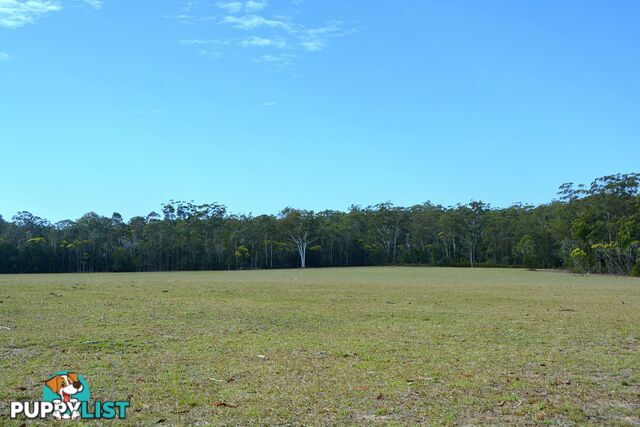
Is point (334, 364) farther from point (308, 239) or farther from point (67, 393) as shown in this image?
point (308, 239)

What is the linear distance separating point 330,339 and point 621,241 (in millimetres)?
60012

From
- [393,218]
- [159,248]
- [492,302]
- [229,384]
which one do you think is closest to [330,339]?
[229,384]

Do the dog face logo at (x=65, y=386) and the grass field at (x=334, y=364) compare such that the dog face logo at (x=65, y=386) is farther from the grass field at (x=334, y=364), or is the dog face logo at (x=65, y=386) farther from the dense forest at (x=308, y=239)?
the dense forest at (x=308, y=239)

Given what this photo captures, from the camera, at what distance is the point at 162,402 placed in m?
7.08

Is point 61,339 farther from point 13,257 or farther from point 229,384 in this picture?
point 13,257

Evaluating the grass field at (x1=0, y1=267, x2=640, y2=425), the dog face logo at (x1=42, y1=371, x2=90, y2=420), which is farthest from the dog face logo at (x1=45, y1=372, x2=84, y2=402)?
the grass field at (x1=0, y1=267, x2=640, y2=425)

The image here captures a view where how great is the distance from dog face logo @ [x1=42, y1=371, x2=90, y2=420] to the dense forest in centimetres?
7147

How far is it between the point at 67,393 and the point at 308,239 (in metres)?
108

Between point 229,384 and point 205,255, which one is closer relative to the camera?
point 229,384

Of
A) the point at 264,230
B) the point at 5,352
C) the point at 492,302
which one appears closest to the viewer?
the point at 5,352

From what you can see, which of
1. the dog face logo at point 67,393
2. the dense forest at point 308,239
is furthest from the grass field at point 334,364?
the dense forest at point 308,239

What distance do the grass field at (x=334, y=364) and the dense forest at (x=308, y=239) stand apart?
205ft

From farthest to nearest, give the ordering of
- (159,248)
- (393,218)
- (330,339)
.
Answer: (393,218), (159,248), (330,339)

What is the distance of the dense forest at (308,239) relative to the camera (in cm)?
8831
